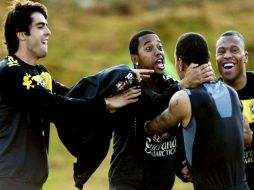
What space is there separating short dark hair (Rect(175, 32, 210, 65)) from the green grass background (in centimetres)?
2395

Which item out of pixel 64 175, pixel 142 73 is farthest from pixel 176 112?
pixel 64 175

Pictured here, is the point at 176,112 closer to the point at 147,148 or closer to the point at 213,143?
the point at 213,143

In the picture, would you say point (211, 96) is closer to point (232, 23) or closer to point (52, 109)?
point (52, 109)

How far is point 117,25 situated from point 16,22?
33.1 meters

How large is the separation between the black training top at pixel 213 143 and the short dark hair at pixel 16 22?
176 cm

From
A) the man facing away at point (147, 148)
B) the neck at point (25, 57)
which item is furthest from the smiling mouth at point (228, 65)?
the neck at point (25, 57)

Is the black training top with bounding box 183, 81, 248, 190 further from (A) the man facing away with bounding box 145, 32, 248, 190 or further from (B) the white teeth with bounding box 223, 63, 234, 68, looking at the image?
(B) the white teeth with bounding box 223, 63, 234, 68

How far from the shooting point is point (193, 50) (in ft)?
22.9

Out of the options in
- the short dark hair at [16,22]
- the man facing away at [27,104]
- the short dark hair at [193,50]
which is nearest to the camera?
the short dark hair at [193,50]

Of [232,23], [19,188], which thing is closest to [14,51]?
[19,188]

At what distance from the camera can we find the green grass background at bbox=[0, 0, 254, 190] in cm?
3422

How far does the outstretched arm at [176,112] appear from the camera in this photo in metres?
6.76

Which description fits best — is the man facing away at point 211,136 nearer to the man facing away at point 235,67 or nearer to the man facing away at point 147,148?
the man facing away at point 147,148

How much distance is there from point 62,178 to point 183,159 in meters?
14.5
